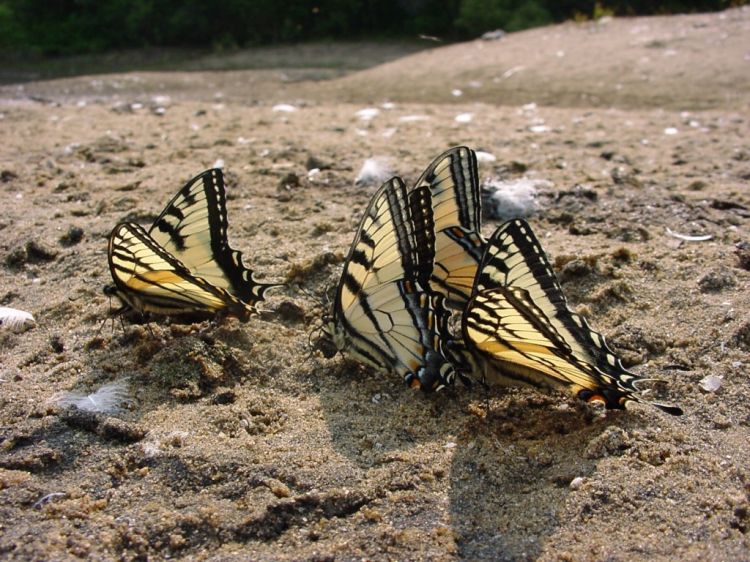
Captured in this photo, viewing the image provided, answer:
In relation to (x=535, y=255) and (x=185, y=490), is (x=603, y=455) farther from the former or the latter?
(x=185, y=490)

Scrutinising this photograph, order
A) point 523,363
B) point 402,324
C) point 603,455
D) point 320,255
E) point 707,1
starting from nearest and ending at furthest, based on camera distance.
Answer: point 603,455, point 523,363, point 402,324, point 320,255, point 707,1

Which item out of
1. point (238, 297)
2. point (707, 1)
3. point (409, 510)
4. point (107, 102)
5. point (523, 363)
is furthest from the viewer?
point (707, 1)

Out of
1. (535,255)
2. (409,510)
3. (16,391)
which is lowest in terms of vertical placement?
(409,510)

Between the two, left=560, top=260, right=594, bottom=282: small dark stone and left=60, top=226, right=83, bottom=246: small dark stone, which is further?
left=60, top=226, right=83, bottom=246: small dark stone

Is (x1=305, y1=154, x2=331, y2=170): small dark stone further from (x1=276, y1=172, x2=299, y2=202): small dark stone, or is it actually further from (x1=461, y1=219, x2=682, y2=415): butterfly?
(x1=461, y1=219, x2=682, y2=415): butterfly

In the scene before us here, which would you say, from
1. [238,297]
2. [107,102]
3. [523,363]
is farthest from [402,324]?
[107,102]

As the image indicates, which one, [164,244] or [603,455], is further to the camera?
[164,244]

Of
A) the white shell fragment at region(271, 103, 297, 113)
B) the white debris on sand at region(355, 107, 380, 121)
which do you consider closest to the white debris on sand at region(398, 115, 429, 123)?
the white debris on sand at region(355, 107, 380, 121)
